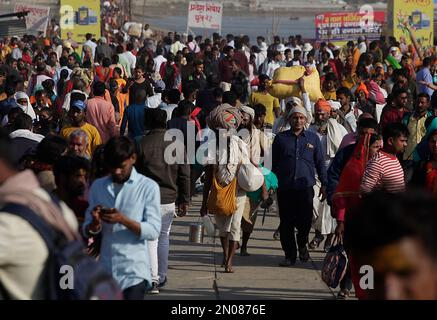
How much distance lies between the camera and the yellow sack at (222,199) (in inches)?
445

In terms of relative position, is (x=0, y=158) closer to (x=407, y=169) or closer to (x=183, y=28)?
(x=407, y=169)

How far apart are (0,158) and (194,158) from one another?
33.9 feet

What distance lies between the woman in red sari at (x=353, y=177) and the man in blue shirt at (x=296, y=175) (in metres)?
1.67

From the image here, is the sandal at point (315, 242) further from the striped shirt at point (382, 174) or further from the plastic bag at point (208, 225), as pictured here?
the striped shirt at point (382, 174)

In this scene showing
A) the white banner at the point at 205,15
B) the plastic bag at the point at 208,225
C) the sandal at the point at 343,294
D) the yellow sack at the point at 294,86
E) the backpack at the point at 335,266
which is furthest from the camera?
the white banner at the point at 205,15

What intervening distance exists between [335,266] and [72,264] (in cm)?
554

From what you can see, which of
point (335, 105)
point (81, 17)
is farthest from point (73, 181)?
point (81, 17)

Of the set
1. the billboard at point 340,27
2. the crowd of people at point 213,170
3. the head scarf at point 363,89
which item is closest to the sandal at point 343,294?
the crowd of people at point 213,170

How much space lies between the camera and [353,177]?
9805 millimetres

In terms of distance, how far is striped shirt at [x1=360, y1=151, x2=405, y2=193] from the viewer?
9211mm

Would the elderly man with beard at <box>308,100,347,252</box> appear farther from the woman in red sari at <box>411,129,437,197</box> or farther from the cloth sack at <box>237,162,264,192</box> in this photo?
the woman in red sari at <box>411,129,437,197</box>

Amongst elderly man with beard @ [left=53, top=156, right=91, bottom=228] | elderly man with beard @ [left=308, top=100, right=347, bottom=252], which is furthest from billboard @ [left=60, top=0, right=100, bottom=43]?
elderly man with beard @ [left=53, top=156, right=91, bottom=228]

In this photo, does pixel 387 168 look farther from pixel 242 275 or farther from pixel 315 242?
pixel 315 242
